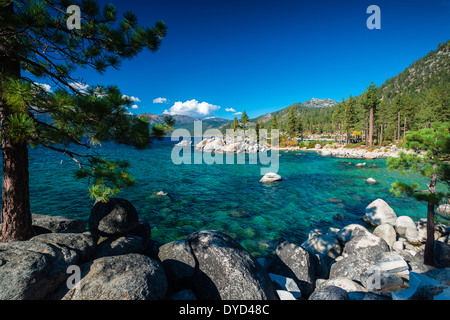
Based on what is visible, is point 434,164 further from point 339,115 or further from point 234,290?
point 339,115

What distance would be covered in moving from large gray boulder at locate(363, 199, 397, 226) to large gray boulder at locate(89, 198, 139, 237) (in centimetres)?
1460

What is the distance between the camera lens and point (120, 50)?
4.66 meters

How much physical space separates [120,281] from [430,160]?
10.5 meters

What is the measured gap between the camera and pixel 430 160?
6742mm

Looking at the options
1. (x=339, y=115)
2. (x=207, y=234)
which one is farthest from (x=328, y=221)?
(x=339, y=115)

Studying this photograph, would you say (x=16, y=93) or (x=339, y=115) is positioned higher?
(x=339, y=115)

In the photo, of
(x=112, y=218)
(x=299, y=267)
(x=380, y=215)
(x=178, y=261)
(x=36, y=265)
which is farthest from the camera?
(x=380, y=215)

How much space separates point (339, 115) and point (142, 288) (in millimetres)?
Result: 91957

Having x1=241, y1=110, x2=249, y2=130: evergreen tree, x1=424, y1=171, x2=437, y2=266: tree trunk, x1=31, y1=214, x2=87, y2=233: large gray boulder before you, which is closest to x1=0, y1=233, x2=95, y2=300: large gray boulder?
x1=31, y1=214, x2=87, y2=233: large gray boulder

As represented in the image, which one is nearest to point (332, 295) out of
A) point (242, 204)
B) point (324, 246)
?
point (324, 246)

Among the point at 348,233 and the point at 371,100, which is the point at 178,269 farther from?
the point at 371,100

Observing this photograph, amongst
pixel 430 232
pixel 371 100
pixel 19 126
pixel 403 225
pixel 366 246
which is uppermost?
pixel 371 100
